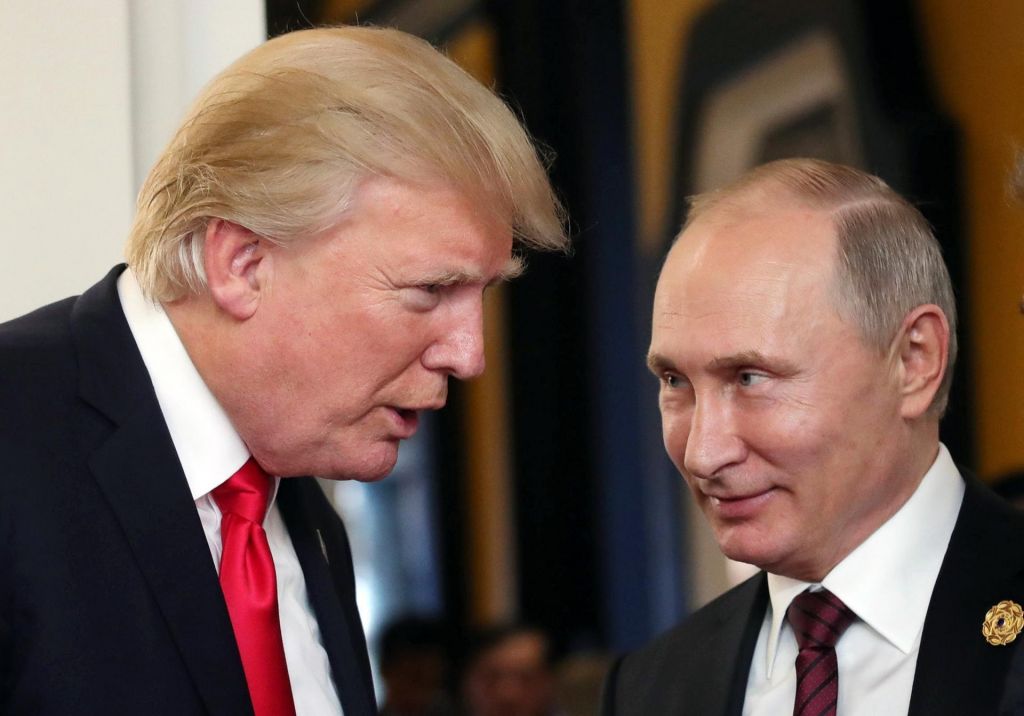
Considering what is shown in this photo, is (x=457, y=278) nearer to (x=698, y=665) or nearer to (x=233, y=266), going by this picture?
(x=233, y=266)

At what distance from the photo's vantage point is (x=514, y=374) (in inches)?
118

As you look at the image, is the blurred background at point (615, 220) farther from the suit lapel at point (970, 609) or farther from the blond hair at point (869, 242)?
the suit lapel at point (970, 609)

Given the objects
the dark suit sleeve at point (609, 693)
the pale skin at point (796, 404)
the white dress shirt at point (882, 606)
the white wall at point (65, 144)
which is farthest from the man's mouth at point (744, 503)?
the white wall at point (65, 144)

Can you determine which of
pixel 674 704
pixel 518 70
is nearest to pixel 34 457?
pixel 674 704

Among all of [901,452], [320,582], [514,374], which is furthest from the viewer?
[514,374]

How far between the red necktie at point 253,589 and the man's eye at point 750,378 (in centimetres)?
78

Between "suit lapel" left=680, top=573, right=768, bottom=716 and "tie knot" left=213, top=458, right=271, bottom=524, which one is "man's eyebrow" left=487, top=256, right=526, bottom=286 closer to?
"tie knot" left=213, top=458, right=271, bottom=524

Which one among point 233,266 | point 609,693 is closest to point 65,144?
point 233,266

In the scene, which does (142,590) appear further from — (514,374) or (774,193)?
(514,374)

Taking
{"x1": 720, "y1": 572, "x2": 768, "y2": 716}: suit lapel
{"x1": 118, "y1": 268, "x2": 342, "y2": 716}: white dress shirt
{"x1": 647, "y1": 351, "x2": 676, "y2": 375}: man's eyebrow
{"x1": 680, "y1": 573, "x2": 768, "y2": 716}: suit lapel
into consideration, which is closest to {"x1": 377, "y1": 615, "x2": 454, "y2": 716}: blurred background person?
{"x1": 680, "y1": 573, "x2": 768, "y2": 716}: suit lapel

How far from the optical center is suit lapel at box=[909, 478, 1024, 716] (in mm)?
1912

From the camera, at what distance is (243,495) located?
1827mm

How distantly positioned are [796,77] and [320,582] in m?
1.50

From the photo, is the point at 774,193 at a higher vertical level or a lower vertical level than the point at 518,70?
lower
